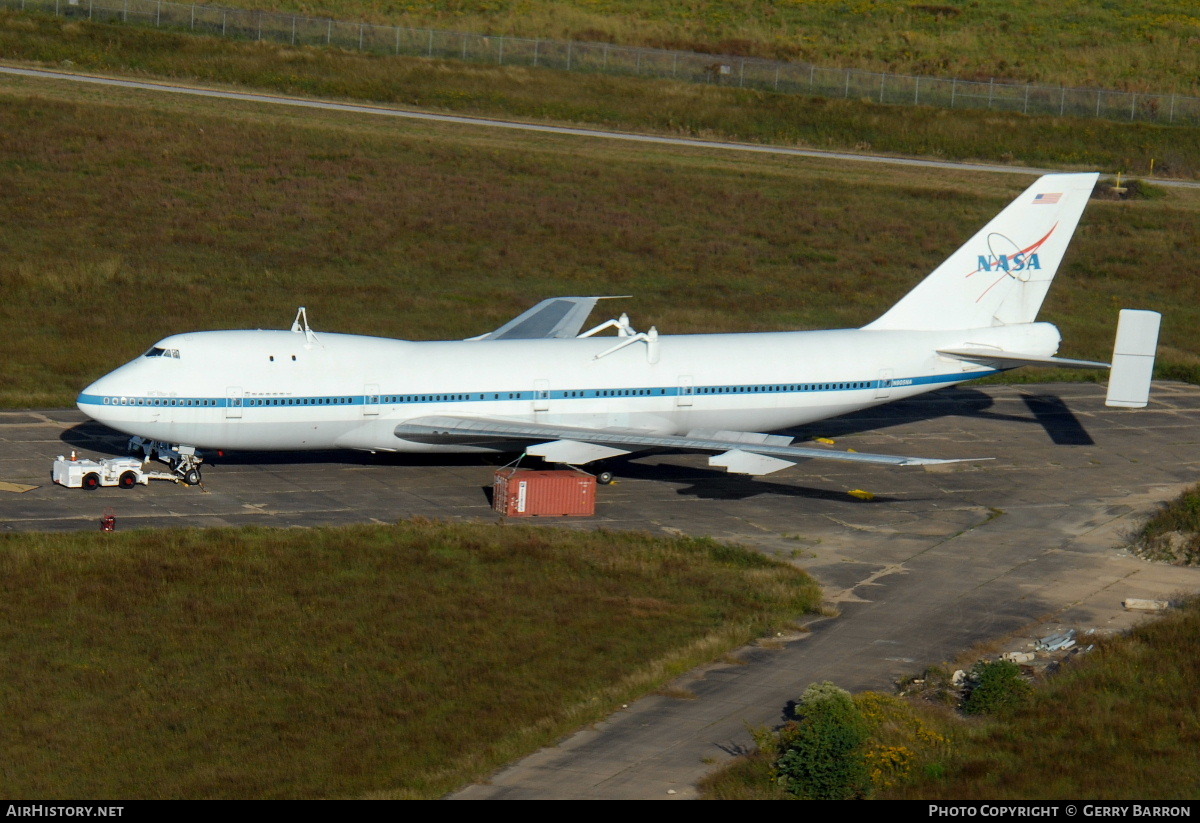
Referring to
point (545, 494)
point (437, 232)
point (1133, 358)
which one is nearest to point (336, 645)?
point (545, 494)

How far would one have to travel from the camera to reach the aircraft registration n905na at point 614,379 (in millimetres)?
46844

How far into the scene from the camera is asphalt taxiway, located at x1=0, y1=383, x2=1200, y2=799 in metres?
32.0

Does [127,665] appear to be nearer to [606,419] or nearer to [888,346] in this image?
[606,419]

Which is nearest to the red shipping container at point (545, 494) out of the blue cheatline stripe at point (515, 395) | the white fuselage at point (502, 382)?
the white fuselage at point (502, 382)

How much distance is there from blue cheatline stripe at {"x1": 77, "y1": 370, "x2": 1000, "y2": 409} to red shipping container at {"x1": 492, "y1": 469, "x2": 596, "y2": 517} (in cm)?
318

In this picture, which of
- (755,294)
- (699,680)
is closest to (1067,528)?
(699,680)

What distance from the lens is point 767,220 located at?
10075 centimetres

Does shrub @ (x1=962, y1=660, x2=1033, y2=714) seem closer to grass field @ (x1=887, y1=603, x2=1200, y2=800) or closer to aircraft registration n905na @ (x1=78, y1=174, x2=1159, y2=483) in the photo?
grass field @ (x1=887, y1=603, x2=1200, y2=800)

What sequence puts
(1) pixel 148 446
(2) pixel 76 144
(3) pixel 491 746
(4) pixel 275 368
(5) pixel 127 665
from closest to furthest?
(3) pixel 491 746 → (5) pixel 127 665 → (4) pixel 275 368 → (1) pixel 148 446 → (2) pixel 76 144

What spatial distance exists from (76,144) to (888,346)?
67.4 m

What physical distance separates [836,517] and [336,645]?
1928cm

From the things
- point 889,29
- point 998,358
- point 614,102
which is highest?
point 889,29

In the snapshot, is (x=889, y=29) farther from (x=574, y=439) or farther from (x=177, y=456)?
(x=177, y=456)

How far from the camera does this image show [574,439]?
4834cm
